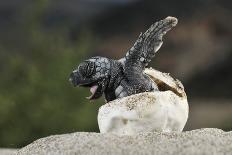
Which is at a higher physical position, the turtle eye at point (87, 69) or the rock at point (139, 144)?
the turtle eye at point (87, 69)

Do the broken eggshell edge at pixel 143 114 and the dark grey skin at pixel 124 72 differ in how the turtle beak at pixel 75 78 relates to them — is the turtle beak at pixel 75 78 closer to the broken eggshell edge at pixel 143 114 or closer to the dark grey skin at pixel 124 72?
the dark grey skin at pixel 124 72

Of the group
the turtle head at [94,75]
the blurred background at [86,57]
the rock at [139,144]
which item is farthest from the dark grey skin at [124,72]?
the blurred background at [86,57]

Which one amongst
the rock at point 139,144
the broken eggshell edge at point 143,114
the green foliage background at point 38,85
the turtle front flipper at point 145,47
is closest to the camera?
the rock at point 139,144

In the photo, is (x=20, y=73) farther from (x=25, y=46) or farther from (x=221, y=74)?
(x=221, y=74)

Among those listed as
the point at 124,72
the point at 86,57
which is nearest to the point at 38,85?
the point at 86,57

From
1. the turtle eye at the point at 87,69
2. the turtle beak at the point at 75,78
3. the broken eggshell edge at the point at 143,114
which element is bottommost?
the broken eggshell edge at the point at 143,114

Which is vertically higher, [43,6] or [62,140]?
[62,140]

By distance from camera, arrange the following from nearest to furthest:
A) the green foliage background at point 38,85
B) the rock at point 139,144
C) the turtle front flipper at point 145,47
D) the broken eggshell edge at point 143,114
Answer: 1. the rock at point 139,144
2. the broken eggshell edge at point 143,114
3. the turtle front flipper at point 145,47
4. the green foliage background at point 38,85

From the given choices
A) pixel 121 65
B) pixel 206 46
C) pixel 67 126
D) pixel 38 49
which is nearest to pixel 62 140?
pixel 121 65
